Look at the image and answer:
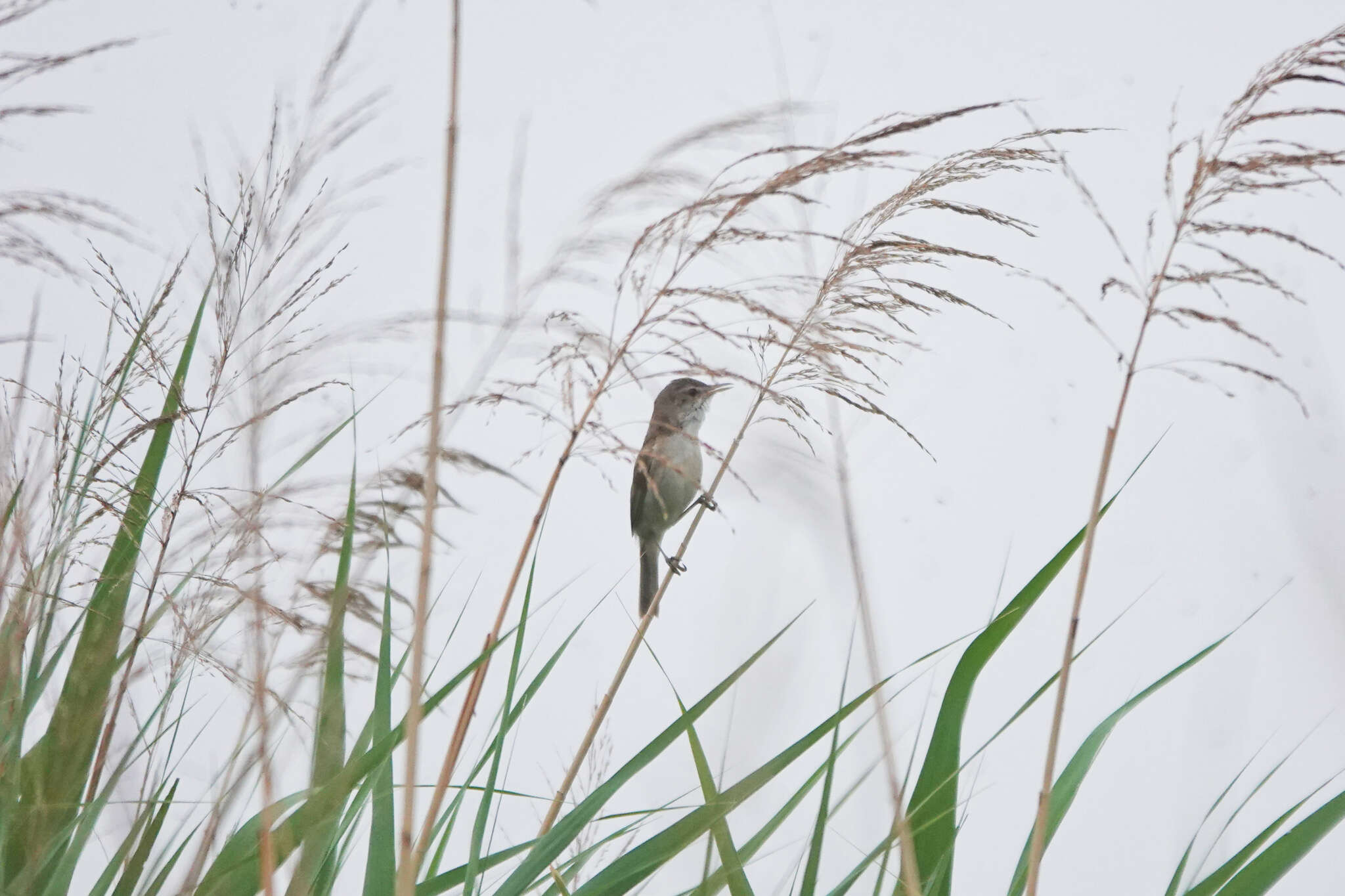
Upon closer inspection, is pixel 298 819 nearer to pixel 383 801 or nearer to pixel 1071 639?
pixel 383 801

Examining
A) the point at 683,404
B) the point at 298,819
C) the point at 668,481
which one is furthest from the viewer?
the point at 668,481

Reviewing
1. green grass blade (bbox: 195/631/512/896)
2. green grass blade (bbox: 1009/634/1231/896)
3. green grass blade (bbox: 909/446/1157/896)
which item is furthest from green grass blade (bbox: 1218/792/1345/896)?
green grass blade (bbox: 195/631/512/896)

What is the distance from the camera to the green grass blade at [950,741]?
1.18m

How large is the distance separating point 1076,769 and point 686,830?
0.44m

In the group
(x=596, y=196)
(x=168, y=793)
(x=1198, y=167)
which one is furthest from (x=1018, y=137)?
(x=168, y=793)

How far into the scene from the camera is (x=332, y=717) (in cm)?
126

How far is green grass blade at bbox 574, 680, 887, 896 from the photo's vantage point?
1.15 metres

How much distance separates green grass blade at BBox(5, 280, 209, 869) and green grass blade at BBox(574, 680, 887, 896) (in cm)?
52

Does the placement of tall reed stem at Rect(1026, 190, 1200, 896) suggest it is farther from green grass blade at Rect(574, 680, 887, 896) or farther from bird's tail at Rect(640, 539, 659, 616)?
bird's tail at Rect(640, 539, 659, 616)

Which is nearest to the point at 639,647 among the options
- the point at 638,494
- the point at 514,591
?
the point at 514,591

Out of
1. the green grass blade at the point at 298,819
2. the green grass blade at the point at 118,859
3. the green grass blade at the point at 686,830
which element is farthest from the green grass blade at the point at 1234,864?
the green grass blade at the point at 118,859

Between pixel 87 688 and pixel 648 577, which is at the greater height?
pixel 648 577

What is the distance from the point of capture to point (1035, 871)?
0.97 meters

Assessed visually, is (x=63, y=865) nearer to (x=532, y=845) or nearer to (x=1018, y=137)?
(x=532, y=845)
